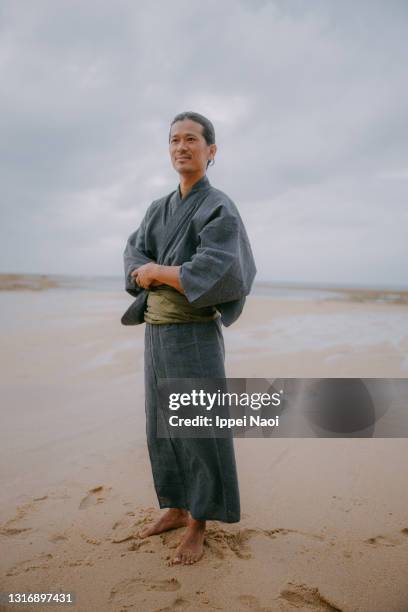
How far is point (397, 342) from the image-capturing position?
303 inches

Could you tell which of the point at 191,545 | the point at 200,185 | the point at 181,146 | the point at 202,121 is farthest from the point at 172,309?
the point at 191,545

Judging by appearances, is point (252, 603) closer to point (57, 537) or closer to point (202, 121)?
point (57, 537)

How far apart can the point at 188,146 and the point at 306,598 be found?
79.6 inches

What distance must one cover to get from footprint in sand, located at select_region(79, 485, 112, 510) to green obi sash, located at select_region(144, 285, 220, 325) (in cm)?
115

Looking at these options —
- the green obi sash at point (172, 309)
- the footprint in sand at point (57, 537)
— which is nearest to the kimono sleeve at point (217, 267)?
the green obi sash at point (172, 309)

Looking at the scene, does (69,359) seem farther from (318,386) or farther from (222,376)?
(222,376)

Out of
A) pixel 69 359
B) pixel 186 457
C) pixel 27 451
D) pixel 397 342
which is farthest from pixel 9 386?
pixel 397 342

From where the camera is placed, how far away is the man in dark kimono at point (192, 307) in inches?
75.3

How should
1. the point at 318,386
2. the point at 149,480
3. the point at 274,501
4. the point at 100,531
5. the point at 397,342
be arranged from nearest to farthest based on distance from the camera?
1. the point at 100,531
2. the point at 274,501
3. the point at 149,480
4. the point at 318,386
5. the point at 397,342

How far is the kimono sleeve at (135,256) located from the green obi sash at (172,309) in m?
0.16

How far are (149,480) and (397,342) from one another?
6241mm

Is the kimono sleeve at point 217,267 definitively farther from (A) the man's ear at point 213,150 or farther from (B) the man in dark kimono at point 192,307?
(A) the man's ear at point 213,150

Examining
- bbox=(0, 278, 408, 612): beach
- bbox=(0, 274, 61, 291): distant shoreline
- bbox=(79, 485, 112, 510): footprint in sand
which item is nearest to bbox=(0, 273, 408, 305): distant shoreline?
bbox=(0, 274, 61, 291): distant shoreline

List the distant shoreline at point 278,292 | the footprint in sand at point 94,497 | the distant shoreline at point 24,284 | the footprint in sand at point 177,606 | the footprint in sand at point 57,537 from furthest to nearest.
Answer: the distant shoreline at point 278,292
the distant shoreline at point 24,284
the footprint in sand at point 94,497
the footprint in sand at point 57,537
the footprint in sand at point 177,606
